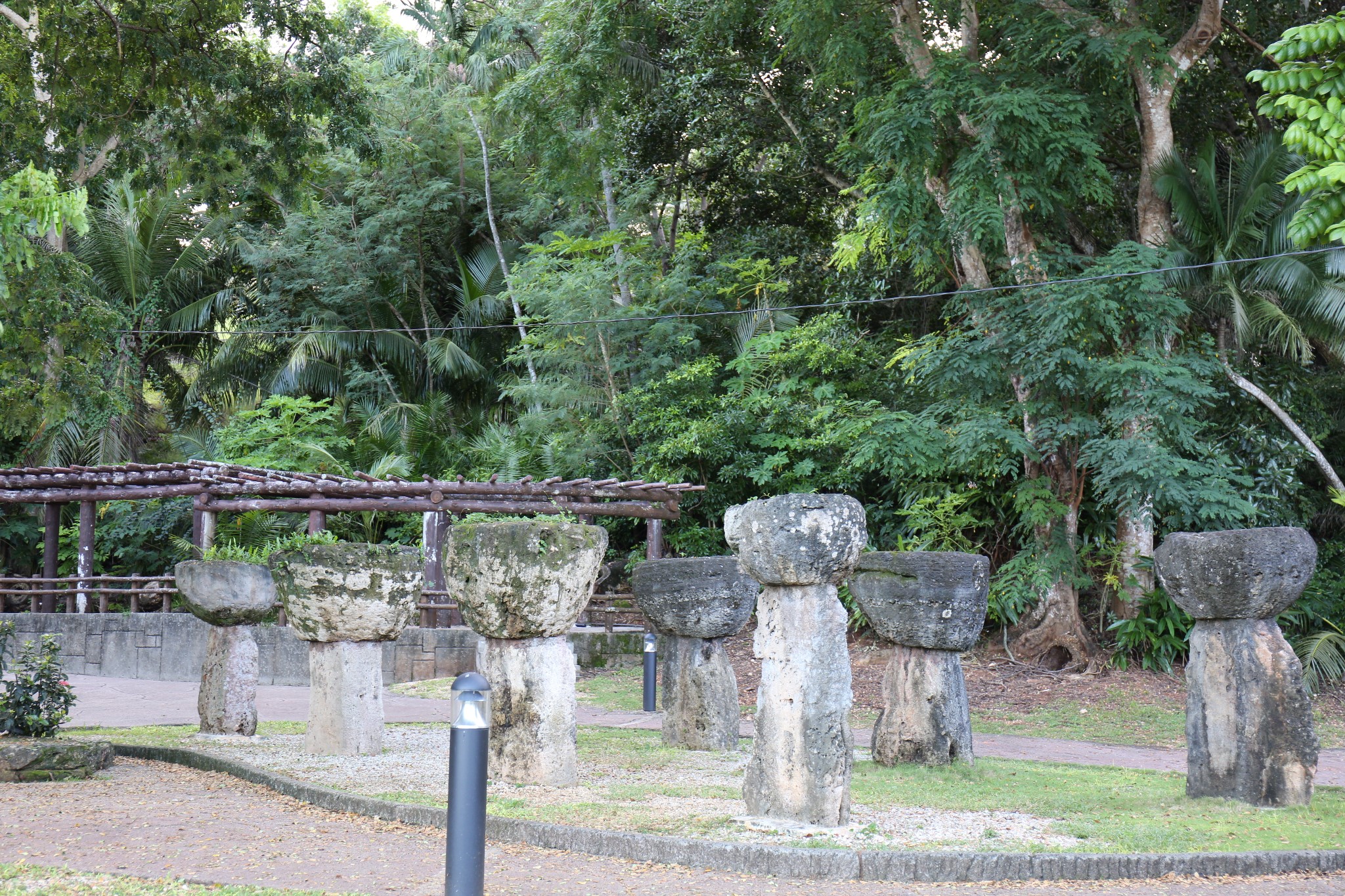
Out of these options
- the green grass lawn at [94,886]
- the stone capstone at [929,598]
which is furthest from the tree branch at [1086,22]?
the green grass lawn at [94,886]

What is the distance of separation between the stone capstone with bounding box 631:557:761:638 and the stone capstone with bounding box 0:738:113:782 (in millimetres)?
4287

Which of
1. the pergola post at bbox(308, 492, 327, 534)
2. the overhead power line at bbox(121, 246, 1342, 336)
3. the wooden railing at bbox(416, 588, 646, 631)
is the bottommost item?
the wooden railing at bbox(416, 588, 646, 631)

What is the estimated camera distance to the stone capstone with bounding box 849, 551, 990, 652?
8.62 m

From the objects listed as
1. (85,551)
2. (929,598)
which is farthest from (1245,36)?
(85,551)

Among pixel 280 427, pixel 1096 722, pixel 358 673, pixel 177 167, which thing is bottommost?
pixel 1096 722

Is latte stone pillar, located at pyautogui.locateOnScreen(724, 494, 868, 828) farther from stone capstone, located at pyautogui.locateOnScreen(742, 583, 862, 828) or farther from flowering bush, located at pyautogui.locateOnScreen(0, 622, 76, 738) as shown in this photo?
flowering bush, located at pyautogui.locateOnScreen(0, 622, 76, 738)

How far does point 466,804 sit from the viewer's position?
4.08m

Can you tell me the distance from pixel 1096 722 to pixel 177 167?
12092mm

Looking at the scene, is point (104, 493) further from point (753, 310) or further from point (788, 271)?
point (788, 271)

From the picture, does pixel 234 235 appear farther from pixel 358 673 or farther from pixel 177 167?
pixel 358 673

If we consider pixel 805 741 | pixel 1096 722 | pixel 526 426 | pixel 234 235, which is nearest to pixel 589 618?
pixel 526 426

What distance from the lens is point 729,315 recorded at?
21.5m

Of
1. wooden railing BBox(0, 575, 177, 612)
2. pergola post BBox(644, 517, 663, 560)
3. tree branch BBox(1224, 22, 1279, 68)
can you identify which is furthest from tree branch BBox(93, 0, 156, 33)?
tree branch BBox(1224, 22, 1279, 68)

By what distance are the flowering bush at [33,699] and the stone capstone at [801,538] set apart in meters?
5.44
